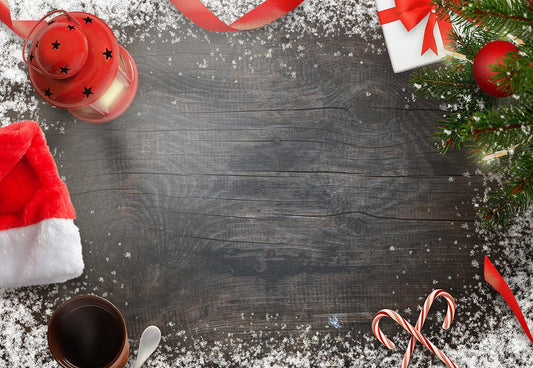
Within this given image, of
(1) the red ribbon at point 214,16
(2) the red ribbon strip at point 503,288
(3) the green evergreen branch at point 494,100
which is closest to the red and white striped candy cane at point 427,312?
(2) the red ribbon strip at point 503,288

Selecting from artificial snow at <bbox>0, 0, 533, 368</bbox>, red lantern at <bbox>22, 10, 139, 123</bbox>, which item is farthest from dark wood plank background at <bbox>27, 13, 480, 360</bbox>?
red lantern at <bbox>22, 10, 139, 123</bbox>

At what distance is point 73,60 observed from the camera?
3.18 ft

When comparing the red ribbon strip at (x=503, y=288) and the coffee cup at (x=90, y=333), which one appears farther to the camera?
the red ribbon strip at (x=503, y=288)

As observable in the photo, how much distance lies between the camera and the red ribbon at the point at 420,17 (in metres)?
1.21

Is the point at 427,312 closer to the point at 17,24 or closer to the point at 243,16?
the point at 243,16

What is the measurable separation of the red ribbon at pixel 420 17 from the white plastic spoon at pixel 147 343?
1103 mm

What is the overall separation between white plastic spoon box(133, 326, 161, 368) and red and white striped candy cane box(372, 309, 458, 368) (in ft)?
2.00

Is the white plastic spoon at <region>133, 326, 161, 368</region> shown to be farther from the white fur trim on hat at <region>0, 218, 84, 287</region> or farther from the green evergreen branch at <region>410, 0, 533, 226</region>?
the green evergreen branch at <region>410, 0, 533, 226</region>

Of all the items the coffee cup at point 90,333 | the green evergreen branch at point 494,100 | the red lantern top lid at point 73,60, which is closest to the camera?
the green evergreen branch at point 494,100

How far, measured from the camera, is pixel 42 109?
125 centimetres

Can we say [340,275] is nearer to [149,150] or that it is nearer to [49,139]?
[149,150]

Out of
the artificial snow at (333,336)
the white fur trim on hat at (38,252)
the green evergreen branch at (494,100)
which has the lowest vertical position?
the artificial snow at (333,336)

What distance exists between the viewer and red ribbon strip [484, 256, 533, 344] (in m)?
1.19

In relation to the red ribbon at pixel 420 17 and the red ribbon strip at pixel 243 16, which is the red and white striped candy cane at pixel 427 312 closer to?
the red ribbon at pixel 420 17
